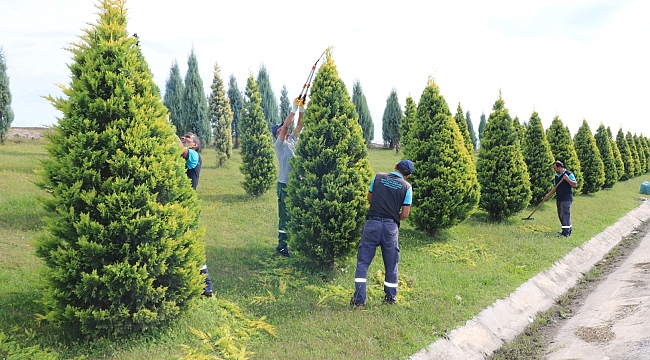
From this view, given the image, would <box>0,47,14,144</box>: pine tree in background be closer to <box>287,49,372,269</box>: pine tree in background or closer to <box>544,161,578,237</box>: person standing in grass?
<box>287,49,372,269</box>: pine tree in background

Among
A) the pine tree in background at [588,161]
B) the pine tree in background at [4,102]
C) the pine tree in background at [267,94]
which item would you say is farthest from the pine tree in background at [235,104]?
the pine tree in background at [588,161]

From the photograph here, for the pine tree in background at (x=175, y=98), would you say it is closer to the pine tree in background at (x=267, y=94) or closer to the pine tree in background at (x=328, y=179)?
the pine tree in background at (x=267, y=94)

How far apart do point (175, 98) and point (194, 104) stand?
1.61 metres

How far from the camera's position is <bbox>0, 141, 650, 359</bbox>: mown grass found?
5.26 meters

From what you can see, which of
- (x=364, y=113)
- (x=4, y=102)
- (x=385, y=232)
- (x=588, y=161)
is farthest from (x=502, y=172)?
(x=364, y=113)

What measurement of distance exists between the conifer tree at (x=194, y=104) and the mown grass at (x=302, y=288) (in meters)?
14.4

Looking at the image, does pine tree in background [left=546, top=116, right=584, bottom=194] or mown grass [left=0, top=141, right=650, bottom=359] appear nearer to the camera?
mown grass [left=0, top=141, right=650, bottom=359]

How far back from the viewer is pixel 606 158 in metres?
28.8

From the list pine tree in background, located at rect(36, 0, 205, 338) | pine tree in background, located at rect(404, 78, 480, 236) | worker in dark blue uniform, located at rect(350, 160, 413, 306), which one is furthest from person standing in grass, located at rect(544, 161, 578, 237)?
pine tree in background, located at rect(36, 0, 205, 338)

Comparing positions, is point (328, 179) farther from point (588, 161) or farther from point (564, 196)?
point (588, 161)

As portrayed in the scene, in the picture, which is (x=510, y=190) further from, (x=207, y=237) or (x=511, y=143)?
(x=207, y=237)

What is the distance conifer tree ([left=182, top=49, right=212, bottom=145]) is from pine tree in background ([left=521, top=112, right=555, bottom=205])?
19.0 meters

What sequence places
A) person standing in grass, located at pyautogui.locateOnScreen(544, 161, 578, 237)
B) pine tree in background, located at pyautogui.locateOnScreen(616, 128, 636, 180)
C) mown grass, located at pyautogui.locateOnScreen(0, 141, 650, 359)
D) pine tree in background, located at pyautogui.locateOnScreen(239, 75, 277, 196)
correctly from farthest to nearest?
pine tree in background, located at pyautogui.locateOnScreen(616, 128, 636, 180)
pine tree in background, located at pyautogui.locateOnScreen(239, 75, 277, 196)
person standing in grass, located at pyautogui.locateOnScreen(544, 161, 578, 237)
mown grass, located at pyautogui.locateOnScreen(0, 141, 650, 359)

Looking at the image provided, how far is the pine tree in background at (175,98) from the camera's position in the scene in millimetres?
28188
